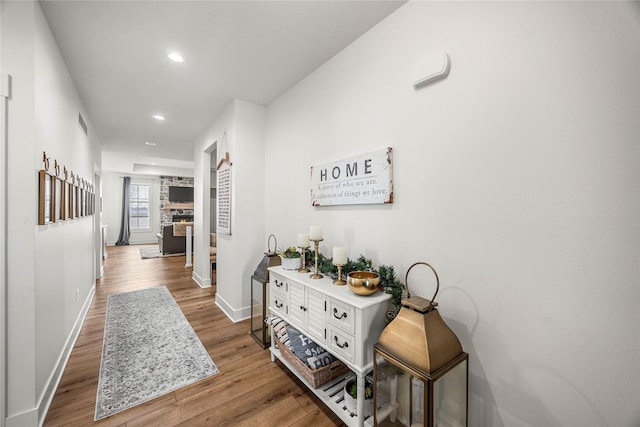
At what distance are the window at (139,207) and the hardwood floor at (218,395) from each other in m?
7.51

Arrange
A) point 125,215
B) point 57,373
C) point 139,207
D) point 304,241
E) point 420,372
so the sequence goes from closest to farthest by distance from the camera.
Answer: point 420,372 → point 57,373 → point 304,241 → point 125,215 → point 139,207

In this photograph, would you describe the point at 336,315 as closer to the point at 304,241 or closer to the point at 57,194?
the point at 304,241

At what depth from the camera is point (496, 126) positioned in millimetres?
1195

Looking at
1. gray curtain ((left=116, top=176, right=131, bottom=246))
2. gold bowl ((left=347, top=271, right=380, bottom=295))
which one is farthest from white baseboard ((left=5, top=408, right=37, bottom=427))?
gray curtain ((left=116, top=176, right=131, bottom=246))

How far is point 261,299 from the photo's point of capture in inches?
99.4

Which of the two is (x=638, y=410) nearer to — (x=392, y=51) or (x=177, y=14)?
(x=392, y=51)

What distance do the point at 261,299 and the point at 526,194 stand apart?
2260 mm

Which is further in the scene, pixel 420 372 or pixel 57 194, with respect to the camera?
pixel 57 194

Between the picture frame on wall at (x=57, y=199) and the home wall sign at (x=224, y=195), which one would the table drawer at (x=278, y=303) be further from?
the picture frame on wall at (x=57, y=199)

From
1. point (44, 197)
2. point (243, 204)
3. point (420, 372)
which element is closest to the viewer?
point (420, 372)

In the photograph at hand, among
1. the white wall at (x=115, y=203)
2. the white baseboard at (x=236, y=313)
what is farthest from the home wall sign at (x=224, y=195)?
the white wall at (x=115, y=203)

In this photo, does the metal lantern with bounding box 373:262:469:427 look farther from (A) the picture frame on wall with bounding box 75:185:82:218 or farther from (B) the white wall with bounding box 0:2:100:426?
(A) the picture frame on wall with bounding box 75:185:82:218

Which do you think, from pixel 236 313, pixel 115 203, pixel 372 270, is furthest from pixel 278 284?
pixel 115 203

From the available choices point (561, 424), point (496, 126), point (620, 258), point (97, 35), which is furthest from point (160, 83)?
point (561, 424)
